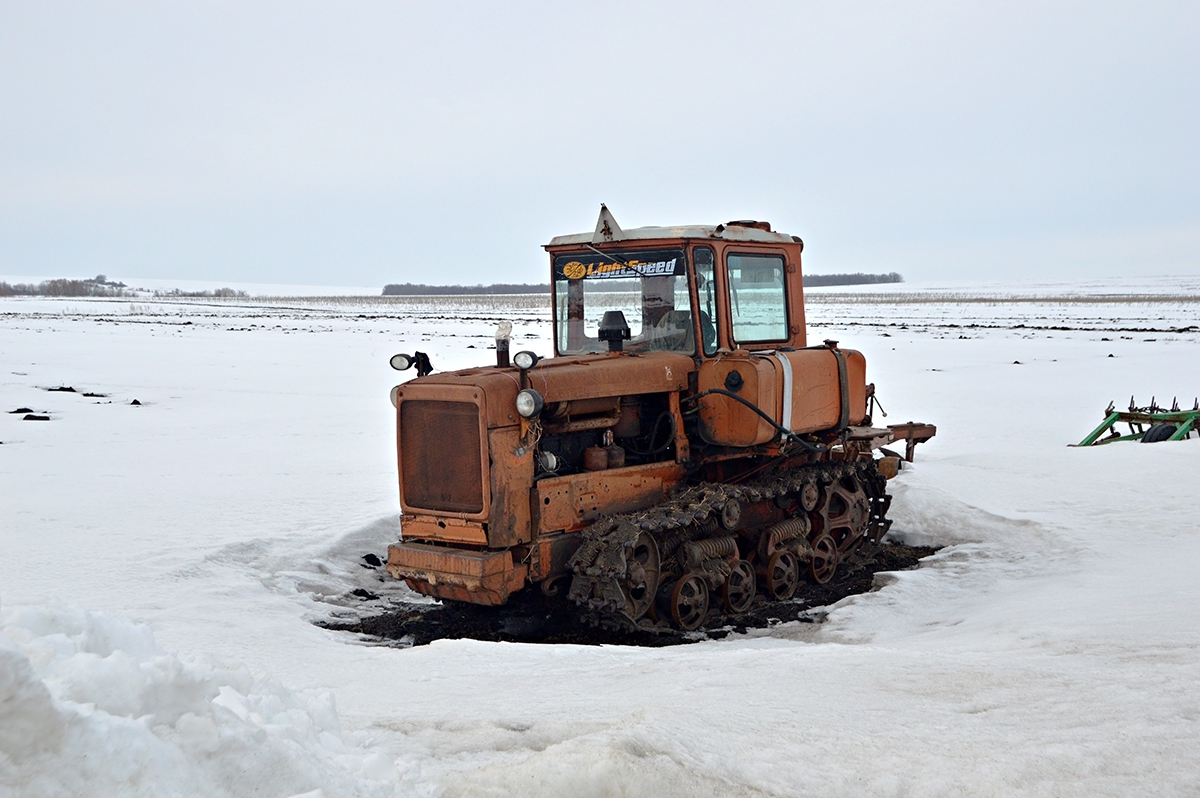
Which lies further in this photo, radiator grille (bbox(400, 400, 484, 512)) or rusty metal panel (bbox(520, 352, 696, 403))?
rusty metal panel (bbox(520, 352, 696, 403))

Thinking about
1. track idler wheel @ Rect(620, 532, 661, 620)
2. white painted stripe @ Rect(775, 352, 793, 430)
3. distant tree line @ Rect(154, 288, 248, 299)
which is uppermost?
distant tree line @ Rect(154, 288, 248, 299)

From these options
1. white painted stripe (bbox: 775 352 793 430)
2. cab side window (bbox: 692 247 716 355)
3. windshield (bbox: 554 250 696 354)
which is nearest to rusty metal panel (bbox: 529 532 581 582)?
windshield (bbox: 554 250 696 354)

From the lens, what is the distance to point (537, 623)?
293 inches

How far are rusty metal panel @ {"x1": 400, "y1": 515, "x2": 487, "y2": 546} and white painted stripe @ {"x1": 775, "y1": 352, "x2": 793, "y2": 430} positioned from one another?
8.34 feet

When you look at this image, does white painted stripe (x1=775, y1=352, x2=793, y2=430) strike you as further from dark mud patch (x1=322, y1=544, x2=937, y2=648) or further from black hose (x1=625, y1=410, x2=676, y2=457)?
dark mud patch (x1=322, y1=544, x2=937, y2=648)

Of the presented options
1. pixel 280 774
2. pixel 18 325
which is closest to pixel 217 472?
pixel 280 774

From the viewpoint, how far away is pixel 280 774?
2965mm

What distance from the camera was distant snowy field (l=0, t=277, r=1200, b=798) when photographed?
304cm

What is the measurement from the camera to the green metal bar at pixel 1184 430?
1288cm

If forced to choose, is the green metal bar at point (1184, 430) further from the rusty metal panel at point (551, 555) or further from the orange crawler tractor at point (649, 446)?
the rusty metal panel at point (551, 555)

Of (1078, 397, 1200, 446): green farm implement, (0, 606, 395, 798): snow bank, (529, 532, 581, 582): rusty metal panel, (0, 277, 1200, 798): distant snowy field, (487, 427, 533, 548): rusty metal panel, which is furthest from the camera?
(1078, 397, 1200, 446): green farm implement

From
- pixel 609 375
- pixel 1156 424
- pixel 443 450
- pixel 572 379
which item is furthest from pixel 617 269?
pixel 1156 424

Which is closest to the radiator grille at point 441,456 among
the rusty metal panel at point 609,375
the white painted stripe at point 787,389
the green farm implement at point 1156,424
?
the rusty metal panel at point 609,375

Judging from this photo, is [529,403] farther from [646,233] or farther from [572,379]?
[646,233]
